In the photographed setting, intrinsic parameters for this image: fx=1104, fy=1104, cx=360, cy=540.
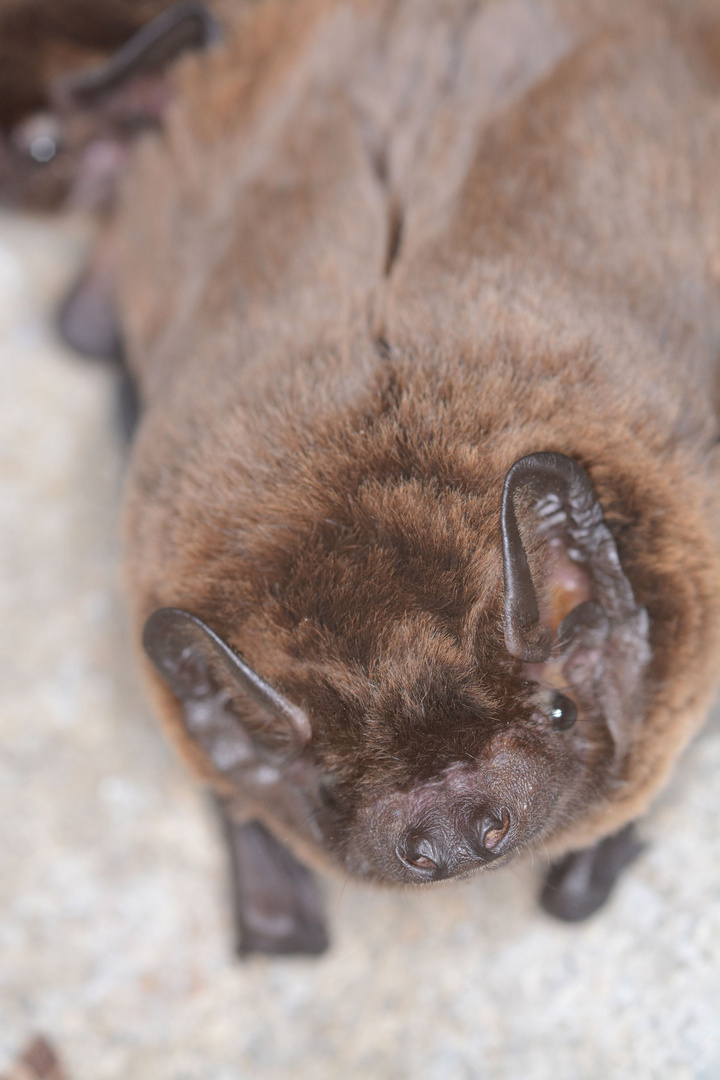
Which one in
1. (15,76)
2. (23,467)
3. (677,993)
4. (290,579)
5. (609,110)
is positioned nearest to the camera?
(290,579)

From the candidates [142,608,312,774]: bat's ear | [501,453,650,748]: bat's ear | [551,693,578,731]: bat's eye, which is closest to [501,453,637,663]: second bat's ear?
[501,453,650,748]: bat's ear

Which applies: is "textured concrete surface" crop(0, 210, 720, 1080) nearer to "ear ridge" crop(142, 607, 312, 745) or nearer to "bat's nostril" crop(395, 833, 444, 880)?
"bat's nostril" crop(395, 833, 444, 880)

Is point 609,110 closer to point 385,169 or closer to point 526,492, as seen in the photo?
point 385,169

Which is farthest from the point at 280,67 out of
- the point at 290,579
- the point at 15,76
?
the point at 290,579

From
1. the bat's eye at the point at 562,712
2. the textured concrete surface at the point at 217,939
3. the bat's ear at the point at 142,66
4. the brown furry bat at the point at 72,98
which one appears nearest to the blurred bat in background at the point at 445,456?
the bat's eye at the point at 562,712

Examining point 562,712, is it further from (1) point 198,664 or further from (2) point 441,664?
(1) point 198,664

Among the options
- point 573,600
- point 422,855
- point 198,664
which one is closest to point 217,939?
point 198,664

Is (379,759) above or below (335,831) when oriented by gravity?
above

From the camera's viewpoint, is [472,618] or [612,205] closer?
[472,618]

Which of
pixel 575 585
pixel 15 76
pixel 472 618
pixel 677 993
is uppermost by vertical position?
pixel 15 76
